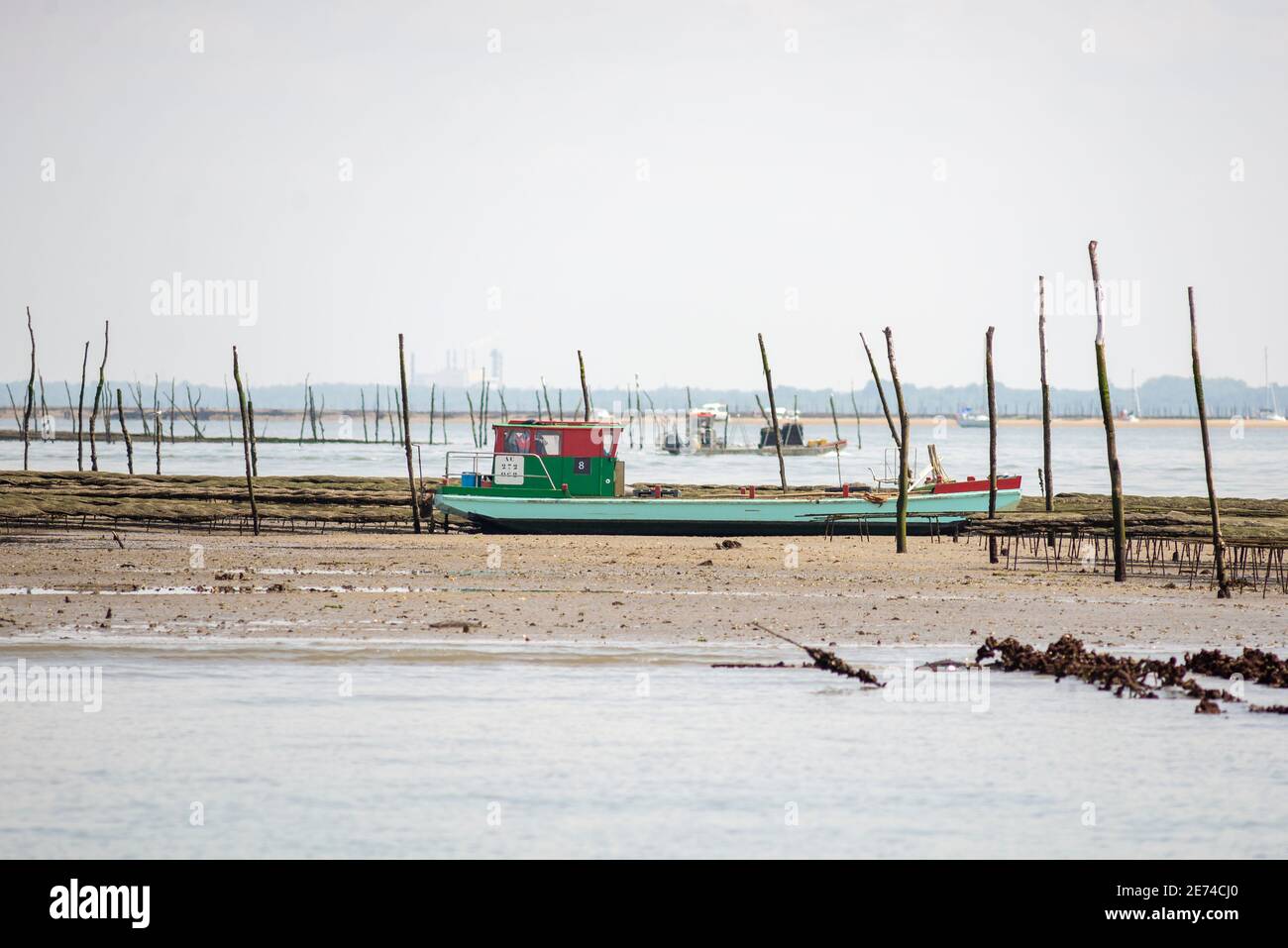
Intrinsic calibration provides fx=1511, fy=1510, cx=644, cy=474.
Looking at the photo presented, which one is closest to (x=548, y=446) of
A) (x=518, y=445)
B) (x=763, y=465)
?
(x=518, y=445)

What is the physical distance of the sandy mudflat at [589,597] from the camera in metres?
19.1

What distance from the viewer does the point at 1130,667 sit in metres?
16.1

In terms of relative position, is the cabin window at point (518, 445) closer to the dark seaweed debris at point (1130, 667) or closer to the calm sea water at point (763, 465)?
the dark seaweed debris at point (1130, 667)

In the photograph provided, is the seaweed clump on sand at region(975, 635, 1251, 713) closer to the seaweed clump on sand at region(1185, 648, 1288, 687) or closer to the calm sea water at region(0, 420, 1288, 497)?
the seaweed clump on sand at region(1185, 648, 1288, 687)

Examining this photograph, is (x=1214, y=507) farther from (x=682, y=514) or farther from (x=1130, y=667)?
(x=682, y=514)

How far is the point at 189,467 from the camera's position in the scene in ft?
262

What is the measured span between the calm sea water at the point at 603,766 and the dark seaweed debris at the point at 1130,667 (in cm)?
36

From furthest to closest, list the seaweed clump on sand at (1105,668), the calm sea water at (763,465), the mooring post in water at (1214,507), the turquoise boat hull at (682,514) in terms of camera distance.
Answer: the calm sea water at (763,465) < the turquoise boat hull at (682,514) < the mooring post in water at (1214,507) < the seaweed clump on sand at (1105,668)

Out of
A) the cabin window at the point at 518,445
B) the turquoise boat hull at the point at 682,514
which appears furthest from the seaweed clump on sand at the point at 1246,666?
the cabin window at the point at 518,445

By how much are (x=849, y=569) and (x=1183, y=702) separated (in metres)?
11.8
